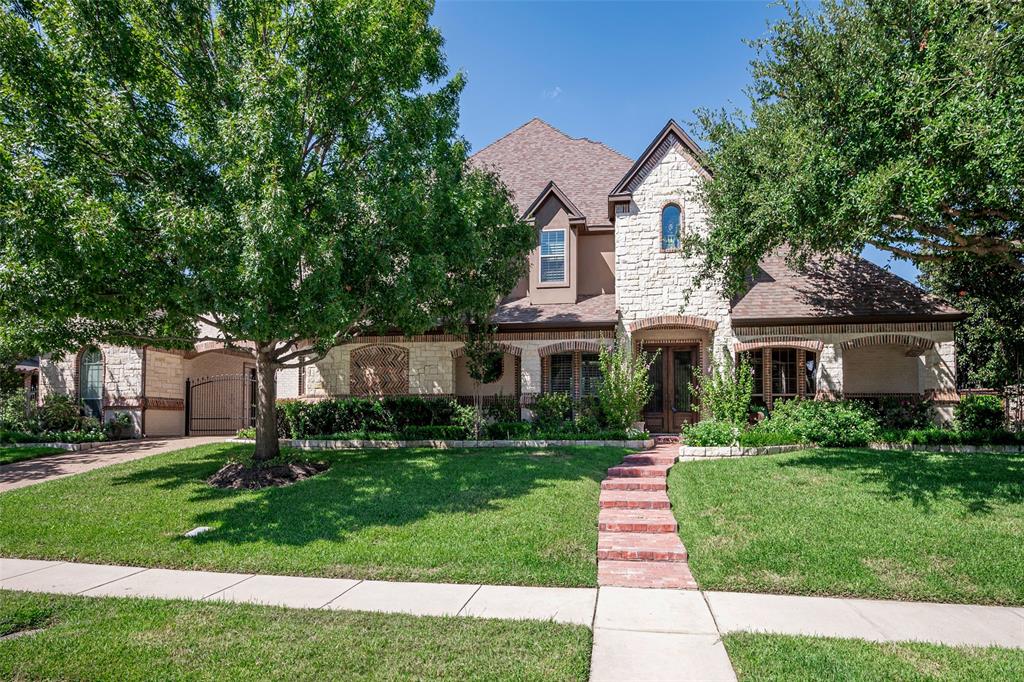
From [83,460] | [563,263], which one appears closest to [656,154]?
[563,263]

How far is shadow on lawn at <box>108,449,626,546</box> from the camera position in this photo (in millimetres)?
8945

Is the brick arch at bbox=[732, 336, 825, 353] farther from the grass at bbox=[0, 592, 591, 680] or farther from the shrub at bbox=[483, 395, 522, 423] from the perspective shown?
the grass at bbox=[0, 592, 591, 680]

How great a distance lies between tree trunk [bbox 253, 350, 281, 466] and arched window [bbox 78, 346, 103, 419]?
1011 cm

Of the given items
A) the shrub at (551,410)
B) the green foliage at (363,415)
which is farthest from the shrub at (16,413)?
the shrub at (551,410)

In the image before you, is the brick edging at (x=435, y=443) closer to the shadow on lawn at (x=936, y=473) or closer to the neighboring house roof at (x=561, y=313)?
the neighboring house roof at (x=561, y=313)

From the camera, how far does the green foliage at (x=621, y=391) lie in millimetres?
15648

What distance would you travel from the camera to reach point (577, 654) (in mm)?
4918

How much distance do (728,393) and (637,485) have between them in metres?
5.90

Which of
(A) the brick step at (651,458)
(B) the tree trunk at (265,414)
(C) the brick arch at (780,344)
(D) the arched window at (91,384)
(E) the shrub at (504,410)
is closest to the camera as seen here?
(A) the brick step at (651,458)

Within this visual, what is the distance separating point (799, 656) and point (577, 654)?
6.16 feet

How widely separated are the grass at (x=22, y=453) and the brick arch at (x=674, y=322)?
655 inches

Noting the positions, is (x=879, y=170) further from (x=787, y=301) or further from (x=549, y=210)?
(x=549, y=210)

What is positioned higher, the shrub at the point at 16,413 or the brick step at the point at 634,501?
the shrub at the point at 16,413

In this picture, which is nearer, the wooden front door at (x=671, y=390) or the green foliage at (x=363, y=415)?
the green foliage at (x=363, y=415)
